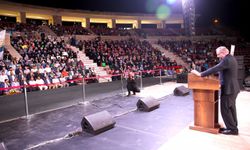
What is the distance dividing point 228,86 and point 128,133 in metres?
1.95

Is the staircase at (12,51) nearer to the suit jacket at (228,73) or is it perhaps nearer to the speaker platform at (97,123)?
the speaker platform at (97,123)

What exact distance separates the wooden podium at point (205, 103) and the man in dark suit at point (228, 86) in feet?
0.47

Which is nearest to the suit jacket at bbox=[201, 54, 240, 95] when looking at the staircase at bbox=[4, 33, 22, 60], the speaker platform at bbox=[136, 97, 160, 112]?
the speaker platform at bbox=[136, 97, 160, 112]

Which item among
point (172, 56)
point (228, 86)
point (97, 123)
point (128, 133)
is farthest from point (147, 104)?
point (172, 56)

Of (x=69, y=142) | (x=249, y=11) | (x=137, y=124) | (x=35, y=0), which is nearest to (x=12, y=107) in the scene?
(x=69, y=142)

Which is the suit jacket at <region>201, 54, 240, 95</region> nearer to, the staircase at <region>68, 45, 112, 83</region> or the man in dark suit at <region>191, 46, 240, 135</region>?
the man in dark suit at <region>191, 46, 240, 135</region>

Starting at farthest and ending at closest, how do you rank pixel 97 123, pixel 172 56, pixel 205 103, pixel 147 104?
pixel 172 56, pixel 147 104, pixel 97 123, pixel 205 103

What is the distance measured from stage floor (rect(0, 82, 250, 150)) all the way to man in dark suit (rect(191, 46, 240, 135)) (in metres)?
0.27

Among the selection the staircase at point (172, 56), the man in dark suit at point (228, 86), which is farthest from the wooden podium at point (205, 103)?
the staircase at point (172, 56)

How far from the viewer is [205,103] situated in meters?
3.76

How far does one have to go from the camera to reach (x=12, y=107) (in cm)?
676

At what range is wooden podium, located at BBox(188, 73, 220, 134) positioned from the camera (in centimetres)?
364

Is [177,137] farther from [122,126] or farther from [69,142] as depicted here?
[69,142]

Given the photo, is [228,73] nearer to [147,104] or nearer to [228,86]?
[228,86]
